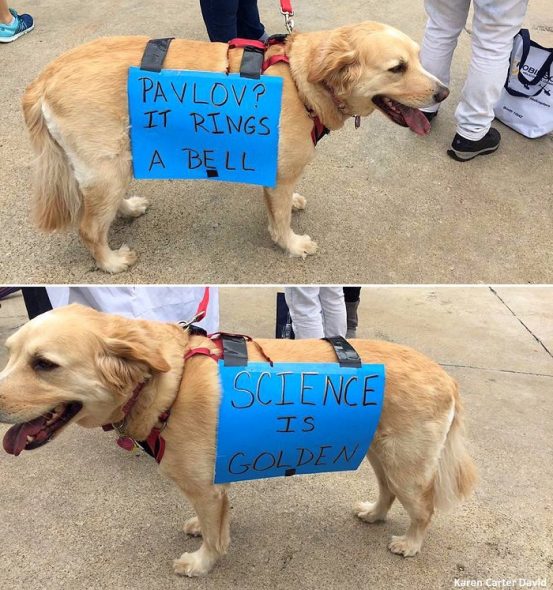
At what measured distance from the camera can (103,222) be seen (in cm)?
308

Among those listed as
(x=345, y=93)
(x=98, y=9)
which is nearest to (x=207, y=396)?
(x=345, y=93)

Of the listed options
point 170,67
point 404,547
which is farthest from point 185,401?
point 170,67

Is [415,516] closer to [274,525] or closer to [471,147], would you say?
[274,525]

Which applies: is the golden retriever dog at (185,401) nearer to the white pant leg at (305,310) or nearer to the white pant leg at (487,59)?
the white pant leg at (305,310)

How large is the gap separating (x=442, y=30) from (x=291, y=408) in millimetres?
3323

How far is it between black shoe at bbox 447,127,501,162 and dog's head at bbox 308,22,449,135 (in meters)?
1.33

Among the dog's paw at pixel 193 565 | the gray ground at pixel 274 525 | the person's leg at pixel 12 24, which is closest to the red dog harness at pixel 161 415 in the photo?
the dog's paw at pixel 193 565

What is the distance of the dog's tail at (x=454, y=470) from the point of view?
241 centimetres

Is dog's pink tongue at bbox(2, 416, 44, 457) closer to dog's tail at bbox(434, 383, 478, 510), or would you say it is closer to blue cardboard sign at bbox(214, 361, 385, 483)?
blue cardboard sign at bbox(214, 361, 385, 483)

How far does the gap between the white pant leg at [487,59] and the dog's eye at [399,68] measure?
1303 millimetres

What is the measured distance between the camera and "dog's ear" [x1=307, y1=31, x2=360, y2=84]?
267 cm

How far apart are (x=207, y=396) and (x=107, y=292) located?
119 cm

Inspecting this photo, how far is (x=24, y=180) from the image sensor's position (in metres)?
3.85

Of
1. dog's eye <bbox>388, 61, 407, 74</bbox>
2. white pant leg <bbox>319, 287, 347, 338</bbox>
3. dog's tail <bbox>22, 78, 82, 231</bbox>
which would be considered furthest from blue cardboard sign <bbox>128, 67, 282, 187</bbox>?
white pant leg <bbox>319, 287, 347, 338</bbox>
